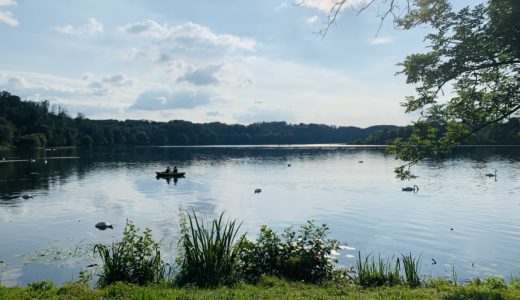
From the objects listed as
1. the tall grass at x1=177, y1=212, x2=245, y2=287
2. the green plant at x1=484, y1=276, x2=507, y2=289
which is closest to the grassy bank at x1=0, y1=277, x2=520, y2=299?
the green plant at x1=484, y1=276, x2=507, y2=289

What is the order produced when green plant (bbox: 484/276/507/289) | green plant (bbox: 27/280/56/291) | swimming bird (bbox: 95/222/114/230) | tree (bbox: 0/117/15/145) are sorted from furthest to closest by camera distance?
tree (bbox: 0/117/15/145) < swimming bird (bbox: 95/222/114/230) < green plant (bbox: 484/276/507/289) < green plant (bbox: 27/280/56/291)

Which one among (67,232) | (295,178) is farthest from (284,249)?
(295,178)

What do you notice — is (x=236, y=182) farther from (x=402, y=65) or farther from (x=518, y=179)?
(x=402, y=65)

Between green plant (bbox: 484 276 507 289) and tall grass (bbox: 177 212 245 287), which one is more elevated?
tall grass (bbox: 177 212 245 287)

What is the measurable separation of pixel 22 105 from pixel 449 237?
638 feet

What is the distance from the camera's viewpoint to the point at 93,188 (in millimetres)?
52219

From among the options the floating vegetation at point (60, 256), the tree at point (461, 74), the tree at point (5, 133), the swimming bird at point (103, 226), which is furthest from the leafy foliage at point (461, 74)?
the tree at point (5, 133)

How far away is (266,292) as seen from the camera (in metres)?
10.2

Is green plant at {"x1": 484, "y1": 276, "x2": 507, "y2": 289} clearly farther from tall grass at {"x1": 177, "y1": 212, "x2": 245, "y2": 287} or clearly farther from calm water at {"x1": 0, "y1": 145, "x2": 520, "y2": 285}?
calm water at {"x1": 0, "y1": 145, "x2": 520, "y2": 285}

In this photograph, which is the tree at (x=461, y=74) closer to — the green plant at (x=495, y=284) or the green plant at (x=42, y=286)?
the green plant at (x=495, y=284)

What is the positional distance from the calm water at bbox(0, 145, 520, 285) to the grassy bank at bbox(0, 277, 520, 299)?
25.3 feet

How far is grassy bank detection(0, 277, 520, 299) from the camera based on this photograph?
9.57 meters

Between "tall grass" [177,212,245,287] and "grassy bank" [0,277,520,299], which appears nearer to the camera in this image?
"grassy bank" [0,277,520,299]

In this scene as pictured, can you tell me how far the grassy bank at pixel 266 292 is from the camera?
957cm
